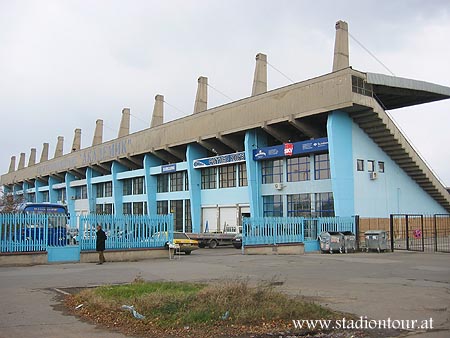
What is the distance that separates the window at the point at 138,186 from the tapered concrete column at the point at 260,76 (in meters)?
23.0

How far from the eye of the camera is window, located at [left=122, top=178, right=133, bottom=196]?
65125 millimetres

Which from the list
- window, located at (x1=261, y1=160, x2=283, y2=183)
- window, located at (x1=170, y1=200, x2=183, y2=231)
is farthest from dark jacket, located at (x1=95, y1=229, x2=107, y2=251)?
window, located at (x1=170, y1=200, x2=183, y2=231)

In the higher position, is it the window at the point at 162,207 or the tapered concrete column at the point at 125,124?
the tapered concrete column at the point at 125,124

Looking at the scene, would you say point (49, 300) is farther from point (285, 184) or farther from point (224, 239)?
point (285, 184)

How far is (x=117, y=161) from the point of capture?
216 ft

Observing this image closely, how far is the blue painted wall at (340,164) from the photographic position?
37094 mm

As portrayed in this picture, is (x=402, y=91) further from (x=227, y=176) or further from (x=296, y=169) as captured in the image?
(x=227, y=176)

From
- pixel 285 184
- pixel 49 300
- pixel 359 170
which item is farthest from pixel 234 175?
pixel 49 300

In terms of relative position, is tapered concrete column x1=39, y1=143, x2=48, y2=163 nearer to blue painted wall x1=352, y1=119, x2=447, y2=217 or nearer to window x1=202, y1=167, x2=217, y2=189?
window x1=202, y1=167, x2=217, y2=189

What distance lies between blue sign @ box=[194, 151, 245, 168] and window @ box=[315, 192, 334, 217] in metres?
8.66

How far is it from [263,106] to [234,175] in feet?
29.5

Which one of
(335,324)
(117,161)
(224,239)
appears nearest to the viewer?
(335,324)

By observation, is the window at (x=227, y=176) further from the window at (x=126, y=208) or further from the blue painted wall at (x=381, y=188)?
the window at (x=126, y=208)

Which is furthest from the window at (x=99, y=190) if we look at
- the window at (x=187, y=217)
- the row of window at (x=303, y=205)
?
the row of window at (x=303, y=205)
